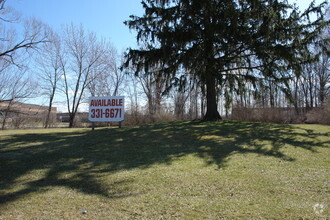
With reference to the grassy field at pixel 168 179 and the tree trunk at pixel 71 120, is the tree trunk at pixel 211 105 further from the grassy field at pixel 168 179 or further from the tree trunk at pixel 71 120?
the tree trunk at pixel 71 120

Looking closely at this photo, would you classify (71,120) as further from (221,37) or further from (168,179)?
(168,179)

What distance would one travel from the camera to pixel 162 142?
9164mm

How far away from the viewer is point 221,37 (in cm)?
1259

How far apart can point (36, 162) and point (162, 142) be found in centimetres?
441

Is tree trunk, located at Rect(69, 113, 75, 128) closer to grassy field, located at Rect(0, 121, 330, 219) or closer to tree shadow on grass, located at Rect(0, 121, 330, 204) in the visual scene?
tree shadow on grass, located at Rect(0, 121, 330, 204)

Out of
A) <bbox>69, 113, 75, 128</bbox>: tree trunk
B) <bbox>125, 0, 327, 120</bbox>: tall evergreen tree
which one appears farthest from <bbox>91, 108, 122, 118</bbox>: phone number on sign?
<bbox>69, 113, 75, 128</bbox>: tree trunk

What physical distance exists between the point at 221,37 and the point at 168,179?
9.88 m

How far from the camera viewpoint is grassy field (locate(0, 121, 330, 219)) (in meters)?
3.45

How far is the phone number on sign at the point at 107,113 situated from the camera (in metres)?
13.6

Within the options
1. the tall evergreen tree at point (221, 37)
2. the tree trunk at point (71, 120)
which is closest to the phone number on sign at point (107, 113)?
the tall evergreen tree at point (221, 37)

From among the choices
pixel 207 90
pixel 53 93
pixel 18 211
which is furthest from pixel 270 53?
pixel 53 93

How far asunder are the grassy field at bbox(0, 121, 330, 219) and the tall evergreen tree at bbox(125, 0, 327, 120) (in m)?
5.62

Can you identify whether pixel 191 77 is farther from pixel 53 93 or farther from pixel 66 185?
pixel 53 93

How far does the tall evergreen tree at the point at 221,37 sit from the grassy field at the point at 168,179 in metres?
5.62
